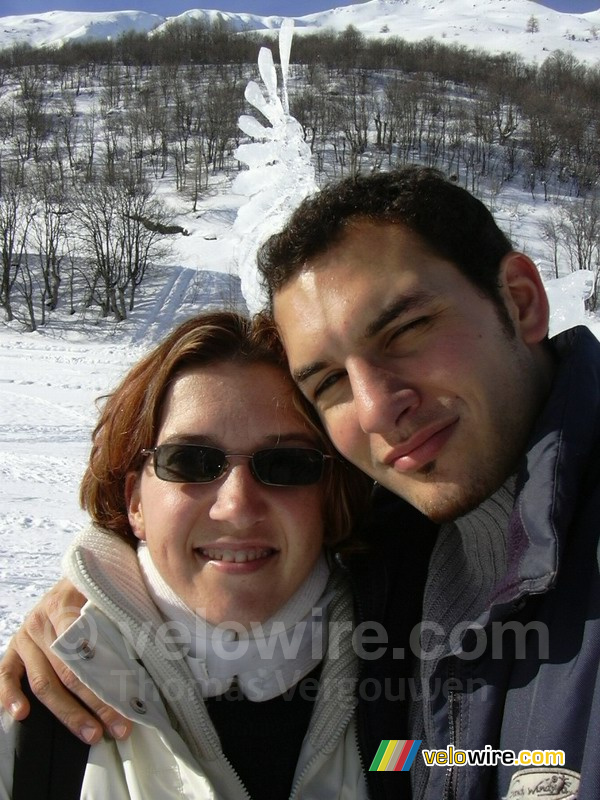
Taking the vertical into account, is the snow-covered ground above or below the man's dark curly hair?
below

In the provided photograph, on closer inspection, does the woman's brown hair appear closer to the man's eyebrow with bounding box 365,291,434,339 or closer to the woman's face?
the woman's face

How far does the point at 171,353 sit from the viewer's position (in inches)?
82.4

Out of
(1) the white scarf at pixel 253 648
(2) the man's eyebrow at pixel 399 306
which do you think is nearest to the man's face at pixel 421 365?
(2) the man's eyebrow at pixel 399 306

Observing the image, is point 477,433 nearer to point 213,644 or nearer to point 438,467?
point 438,467

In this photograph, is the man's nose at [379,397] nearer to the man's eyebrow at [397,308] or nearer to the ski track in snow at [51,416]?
the man's eyebrow at [397,308]

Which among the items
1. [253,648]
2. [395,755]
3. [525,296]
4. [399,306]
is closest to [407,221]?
[399,306]

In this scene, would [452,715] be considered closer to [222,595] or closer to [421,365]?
[222,595]

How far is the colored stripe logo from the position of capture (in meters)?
1.71

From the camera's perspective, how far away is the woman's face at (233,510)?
1.85 metres

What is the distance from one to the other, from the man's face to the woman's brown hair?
0.20m

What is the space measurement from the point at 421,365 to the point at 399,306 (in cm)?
18

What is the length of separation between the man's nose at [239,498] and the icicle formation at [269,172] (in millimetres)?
823

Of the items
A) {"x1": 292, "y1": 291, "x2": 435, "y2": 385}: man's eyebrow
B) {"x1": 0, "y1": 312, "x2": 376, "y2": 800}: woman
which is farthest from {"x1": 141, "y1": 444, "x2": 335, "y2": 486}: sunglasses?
{"x1": 292, "y1": 291, "x2": 435, "y2": 385}: man's eyebrow

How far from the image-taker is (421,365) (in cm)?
175
